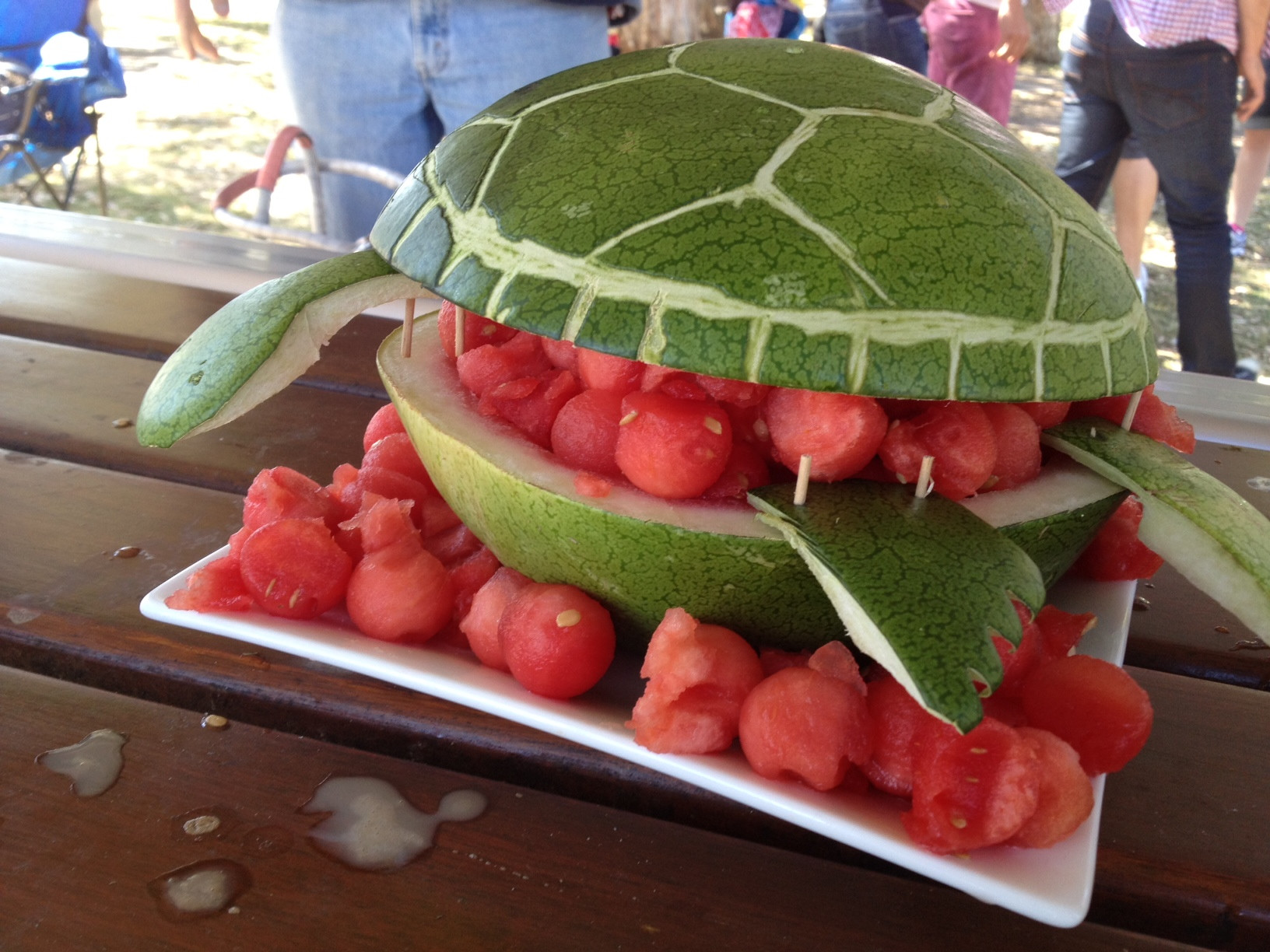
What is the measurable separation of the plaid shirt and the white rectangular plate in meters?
2.24

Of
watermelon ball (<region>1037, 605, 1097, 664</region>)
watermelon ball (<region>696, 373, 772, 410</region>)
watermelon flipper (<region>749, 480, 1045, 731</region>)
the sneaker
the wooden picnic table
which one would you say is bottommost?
the sneaker

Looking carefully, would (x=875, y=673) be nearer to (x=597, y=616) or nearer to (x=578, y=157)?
(x=597, y=616)

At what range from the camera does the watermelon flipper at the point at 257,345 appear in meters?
0.96

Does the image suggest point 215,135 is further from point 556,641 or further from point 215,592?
point 556,641

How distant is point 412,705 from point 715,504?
0.31 meters

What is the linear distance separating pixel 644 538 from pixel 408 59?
1645 mm

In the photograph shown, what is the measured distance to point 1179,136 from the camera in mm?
2904

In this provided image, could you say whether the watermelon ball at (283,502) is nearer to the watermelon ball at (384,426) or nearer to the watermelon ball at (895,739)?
the watermelon ball at (384,426)

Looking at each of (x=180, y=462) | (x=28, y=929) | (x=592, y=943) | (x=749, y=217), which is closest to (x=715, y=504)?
(x=749, y=217)

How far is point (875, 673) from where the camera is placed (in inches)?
35.5

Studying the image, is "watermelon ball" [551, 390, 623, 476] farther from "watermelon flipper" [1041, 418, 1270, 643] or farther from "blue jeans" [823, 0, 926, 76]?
"blue jeans" [823, 0, 926, 76]

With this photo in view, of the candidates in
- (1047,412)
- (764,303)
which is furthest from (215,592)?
(1047,412)

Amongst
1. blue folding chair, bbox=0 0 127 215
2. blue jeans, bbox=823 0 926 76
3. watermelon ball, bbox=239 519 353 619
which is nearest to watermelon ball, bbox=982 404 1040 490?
watermelon ball, bbox=239 519 353 619

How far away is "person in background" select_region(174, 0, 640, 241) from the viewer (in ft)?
6.89
